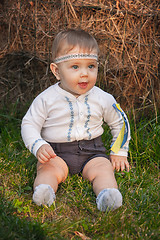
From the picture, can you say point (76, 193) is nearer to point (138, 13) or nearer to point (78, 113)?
point (78, 113)

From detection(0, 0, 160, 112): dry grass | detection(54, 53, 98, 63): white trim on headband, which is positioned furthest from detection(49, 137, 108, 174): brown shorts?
detection(0, 0, 160, 112): dry grass

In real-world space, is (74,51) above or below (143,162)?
above

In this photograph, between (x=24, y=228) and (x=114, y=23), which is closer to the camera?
(x=24, y=228)

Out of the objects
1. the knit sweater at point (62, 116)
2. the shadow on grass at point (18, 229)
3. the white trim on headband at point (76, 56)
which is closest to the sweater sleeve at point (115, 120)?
the knit sweater at point (62, 116)

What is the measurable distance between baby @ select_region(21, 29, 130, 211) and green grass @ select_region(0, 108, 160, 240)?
13 cm

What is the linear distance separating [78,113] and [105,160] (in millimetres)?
423

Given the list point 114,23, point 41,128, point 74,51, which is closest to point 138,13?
point 114,23

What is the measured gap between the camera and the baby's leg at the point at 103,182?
2.15 metres

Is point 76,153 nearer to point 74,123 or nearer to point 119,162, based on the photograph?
point 74,123

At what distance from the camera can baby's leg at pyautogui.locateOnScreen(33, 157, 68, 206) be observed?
217cm

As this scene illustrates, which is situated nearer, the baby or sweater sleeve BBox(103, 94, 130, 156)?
the baby

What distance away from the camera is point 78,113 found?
2568mm

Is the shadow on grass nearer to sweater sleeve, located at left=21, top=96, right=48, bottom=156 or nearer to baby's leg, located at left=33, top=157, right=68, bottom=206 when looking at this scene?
baby's leg, located at left=33, top=157, right=68, bottom=206

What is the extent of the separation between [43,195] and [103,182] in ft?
1.45
